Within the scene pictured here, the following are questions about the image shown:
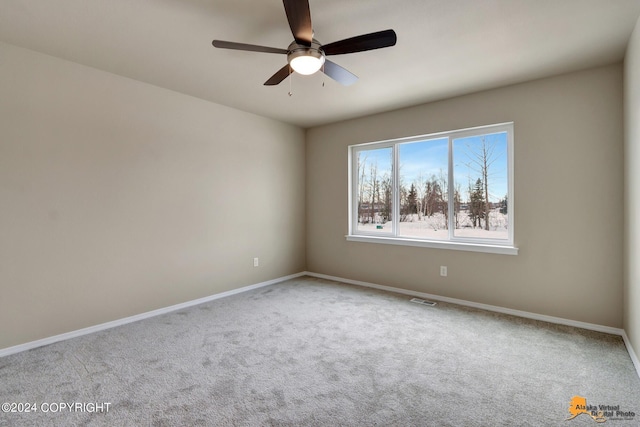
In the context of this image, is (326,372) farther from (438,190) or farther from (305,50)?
(438,190)

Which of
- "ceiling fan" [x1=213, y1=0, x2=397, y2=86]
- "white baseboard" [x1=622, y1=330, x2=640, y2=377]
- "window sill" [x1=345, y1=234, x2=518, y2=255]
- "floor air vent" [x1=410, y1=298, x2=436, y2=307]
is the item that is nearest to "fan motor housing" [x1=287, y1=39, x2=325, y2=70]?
"ceiling fan" [x1=213, y1=0, x2=397, y2=86]

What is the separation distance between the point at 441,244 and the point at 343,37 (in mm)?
2719

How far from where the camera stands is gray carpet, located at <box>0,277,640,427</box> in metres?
1.80

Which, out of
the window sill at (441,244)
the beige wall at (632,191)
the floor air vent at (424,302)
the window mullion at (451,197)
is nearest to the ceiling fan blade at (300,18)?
the beige wall at (632,191)

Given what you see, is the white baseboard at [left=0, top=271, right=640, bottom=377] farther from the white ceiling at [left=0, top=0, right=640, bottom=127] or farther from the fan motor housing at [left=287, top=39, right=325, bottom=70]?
the fan motor housing at [left=287, top=39, right=325, bottom=70]

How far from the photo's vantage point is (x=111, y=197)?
3.12m

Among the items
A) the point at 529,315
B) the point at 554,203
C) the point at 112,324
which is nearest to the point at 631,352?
the point at 529,315

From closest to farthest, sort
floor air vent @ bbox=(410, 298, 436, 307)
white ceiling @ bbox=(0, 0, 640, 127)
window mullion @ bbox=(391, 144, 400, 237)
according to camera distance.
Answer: white ceiling @ bbox=(0, 0, 640, 127), floor air vent @ bbox=(410, 298, 436, 307), window mullion @ bbox=(391, 144, 400, 237)

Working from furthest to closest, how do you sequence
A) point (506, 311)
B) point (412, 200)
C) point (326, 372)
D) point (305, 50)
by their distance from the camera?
1. point (412, 200)
2. point (506, 311)
3. point (326, 372)
4. point (305, 50)

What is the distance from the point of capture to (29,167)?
104 inches

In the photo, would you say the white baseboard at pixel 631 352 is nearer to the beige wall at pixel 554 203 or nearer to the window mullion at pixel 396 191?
the beige wall at pixel 554 203

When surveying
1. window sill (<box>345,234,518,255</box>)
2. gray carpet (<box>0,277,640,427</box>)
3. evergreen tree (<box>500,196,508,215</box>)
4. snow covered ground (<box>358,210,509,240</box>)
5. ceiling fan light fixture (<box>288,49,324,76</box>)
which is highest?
ceiling fan light fixture (<box>288,49,324,76</box>)

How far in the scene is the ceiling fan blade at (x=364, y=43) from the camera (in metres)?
1.89

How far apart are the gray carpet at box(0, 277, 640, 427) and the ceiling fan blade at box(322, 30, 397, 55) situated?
7.43 feet
